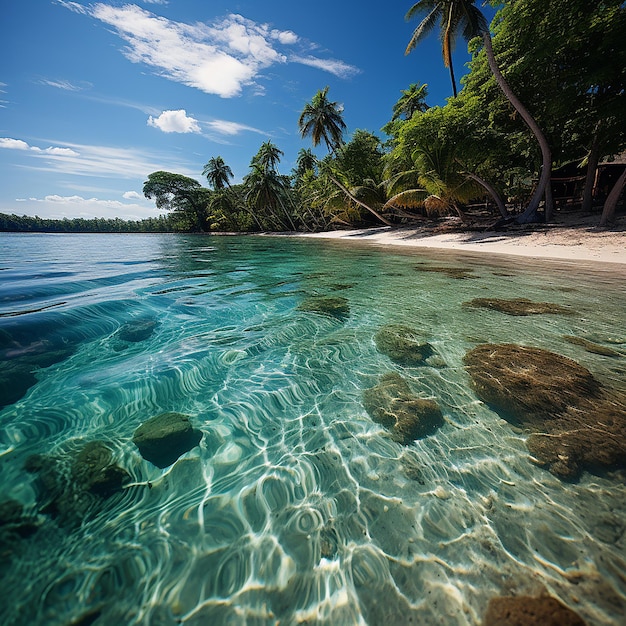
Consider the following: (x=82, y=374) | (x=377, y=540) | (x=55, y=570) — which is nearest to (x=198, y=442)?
(x=55, y=570)

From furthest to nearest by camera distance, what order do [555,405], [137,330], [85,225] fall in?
[85,225], [137,330], [555,405]

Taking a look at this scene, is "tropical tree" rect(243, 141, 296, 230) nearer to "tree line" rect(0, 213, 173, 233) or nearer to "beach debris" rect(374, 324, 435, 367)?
"beach debris" rect(374, 324, 435, 367)

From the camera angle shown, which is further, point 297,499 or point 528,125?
point 528,125

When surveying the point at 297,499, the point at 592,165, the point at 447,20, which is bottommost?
the point at 297,499

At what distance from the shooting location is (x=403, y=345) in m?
4.50

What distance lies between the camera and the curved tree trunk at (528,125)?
14.4m

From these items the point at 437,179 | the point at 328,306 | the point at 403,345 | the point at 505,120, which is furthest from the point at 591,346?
the point at 505,120

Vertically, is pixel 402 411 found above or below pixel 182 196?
below

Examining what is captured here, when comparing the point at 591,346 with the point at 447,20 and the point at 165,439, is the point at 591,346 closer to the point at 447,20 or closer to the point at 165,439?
the point at 165,439

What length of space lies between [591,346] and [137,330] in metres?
8.08

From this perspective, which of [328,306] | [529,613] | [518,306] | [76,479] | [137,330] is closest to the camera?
[529,613]

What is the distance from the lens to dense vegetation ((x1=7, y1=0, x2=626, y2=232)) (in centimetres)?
1289


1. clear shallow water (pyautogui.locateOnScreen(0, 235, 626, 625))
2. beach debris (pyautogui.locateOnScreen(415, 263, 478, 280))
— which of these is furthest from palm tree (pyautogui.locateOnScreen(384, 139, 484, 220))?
clear shallow water (pyautogui.locateOnScreen(0, 235, 626, 625))

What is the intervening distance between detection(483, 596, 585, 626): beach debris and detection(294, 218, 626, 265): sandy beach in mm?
13926
